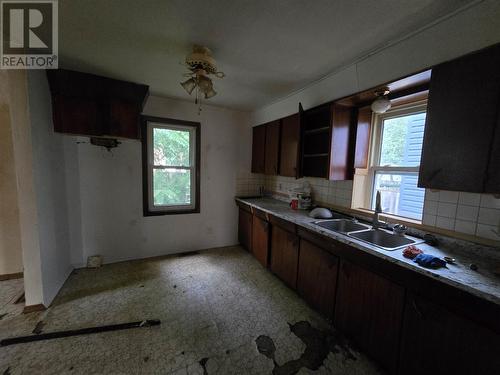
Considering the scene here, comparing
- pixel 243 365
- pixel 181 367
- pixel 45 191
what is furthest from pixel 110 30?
pixel 243 365

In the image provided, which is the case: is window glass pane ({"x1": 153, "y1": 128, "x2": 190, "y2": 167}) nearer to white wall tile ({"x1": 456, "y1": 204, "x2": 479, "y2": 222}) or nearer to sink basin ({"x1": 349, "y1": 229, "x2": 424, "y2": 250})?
sink basin ({"x1": 349, "y1": 229, "x2": 424, "y2": 250})

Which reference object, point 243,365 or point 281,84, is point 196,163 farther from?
point 243,365

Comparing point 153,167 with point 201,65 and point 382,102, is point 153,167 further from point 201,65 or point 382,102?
point 382,102

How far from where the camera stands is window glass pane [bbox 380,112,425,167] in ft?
6.05

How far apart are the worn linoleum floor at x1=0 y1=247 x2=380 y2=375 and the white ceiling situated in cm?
235

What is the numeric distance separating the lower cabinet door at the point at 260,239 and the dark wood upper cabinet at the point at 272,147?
0.76 meters

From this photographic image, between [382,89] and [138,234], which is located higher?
[382,89]

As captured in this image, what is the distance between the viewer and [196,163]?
3191 mm

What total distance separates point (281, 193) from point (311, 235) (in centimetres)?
144

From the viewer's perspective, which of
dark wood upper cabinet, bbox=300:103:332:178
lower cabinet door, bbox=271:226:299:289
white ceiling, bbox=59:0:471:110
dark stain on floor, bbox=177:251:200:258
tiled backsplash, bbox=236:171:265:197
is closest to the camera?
white ceiling, bbox=59:0:471:110

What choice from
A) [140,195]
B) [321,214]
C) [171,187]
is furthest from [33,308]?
[321,214]

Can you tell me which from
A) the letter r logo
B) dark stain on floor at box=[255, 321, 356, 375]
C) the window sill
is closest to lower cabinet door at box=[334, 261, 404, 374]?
dark stain on floor at box=[255, 321, 356, 375]

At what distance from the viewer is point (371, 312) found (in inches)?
56.4

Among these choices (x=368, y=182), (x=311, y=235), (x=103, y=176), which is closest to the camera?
(x=311, y=235)
